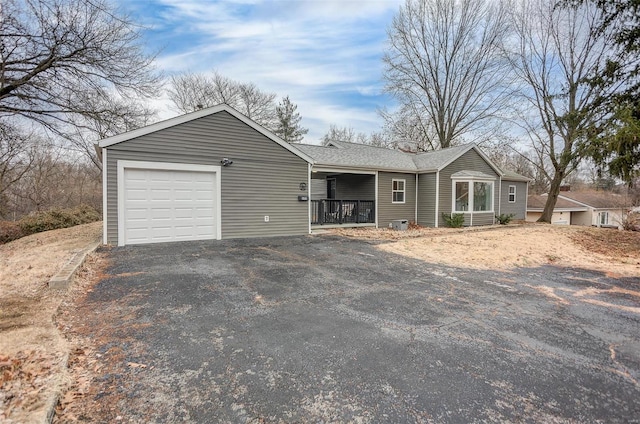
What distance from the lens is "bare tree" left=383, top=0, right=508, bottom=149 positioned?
20891 mm

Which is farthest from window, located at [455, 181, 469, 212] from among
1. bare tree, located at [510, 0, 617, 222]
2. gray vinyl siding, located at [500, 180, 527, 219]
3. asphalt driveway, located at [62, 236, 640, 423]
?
asphalt driveway, located at [62, 236, 640, 423]

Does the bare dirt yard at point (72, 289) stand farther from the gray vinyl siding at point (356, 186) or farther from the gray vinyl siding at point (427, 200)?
the gray vinyl siding at point (427, 200)

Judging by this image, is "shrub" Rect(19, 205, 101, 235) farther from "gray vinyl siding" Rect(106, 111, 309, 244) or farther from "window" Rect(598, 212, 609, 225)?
"window" Rect(598, 212, 609, 225)

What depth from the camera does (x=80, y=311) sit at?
12.5 ft

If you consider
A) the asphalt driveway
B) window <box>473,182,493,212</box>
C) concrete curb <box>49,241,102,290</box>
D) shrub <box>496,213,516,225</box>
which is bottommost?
the asphalt driveway

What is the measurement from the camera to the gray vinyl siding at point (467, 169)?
1477 cm

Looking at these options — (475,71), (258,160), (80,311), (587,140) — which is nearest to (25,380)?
(80,311)

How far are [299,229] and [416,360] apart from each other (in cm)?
856

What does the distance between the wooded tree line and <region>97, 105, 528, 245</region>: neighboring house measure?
12.7ft

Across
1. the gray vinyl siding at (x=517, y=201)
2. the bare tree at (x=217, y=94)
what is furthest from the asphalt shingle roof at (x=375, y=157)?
the bare tree at (x=217, y=94)

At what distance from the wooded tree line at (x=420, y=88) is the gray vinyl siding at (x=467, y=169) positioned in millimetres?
3684

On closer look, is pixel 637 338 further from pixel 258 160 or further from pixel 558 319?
pixel 258 160

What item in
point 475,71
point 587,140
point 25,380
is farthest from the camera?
point 475,71

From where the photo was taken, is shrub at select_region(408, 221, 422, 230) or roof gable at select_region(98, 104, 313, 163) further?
shrub at select_region(408, 221, 422, 230)
